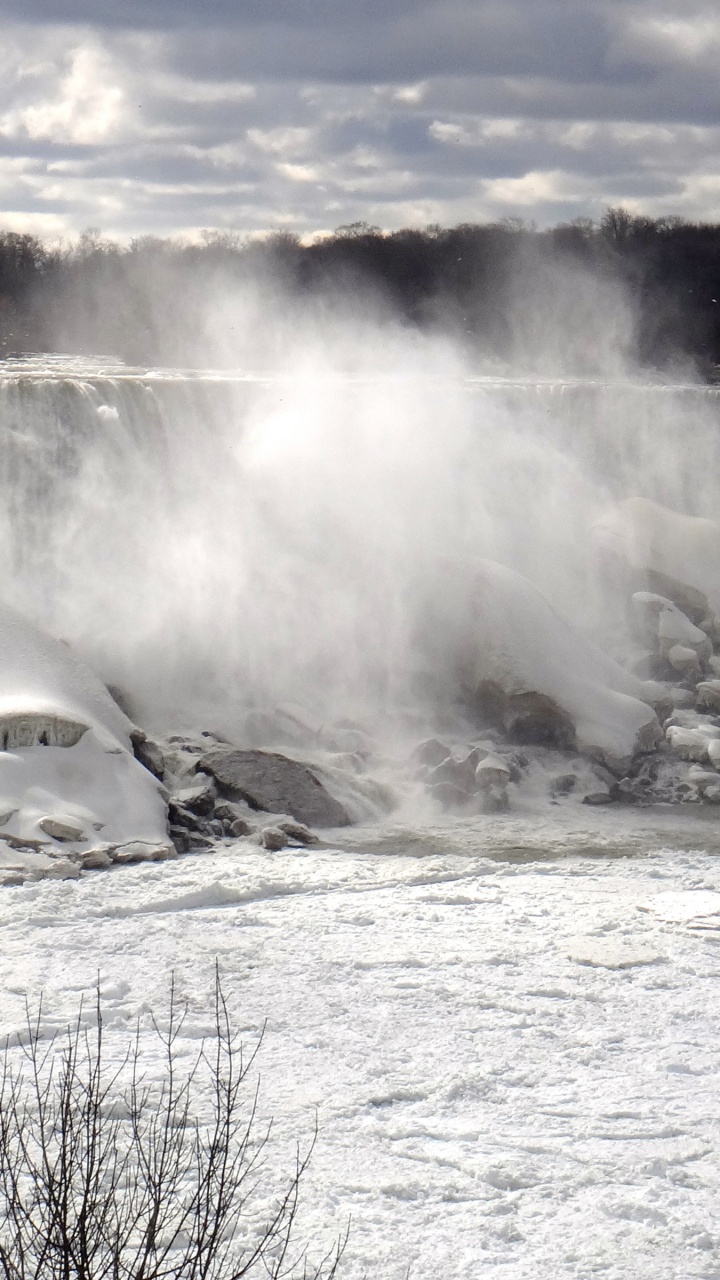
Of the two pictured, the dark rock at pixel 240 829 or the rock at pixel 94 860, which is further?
the dark rock at pixel 240 829

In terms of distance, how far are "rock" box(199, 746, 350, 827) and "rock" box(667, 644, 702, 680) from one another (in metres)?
6.13

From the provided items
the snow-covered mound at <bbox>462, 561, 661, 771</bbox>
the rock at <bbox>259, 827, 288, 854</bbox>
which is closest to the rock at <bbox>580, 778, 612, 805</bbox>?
the snow-covered mound at <bbox>462, 561, 661, 771</bbox>

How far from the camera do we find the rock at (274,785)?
37.8 feet

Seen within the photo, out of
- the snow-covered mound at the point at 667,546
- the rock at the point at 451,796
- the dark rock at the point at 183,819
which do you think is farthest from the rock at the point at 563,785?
the snow-covered mound at the point at 667,546

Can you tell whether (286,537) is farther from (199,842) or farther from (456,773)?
(199,842)

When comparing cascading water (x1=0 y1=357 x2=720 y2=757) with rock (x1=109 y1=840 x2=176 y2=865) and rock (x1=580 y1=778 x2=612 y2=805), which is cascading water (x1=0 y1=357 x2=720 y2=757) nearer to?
rock (x1=580 y1=778 x2=612 y2=805)

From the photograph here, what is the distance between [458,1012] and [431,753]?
5.67 meters

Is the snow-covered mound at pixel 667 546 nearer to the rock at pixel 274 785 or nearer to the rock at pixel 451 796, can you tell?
the rock at pixel 451 796

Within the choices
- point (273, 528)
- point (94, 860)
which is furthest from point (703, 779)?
point (273, 528)

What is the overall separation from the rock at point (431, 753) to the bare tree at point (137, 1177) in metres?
5.77

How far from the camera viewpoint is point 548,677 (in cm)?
1392

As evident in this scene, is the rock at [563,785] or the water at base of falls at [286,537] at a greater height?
the water at base of falls at [286,537]

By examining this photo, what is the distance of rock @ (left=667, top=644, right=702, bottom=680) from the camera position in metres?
16.3

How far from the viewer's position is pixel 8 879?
9336 mm
